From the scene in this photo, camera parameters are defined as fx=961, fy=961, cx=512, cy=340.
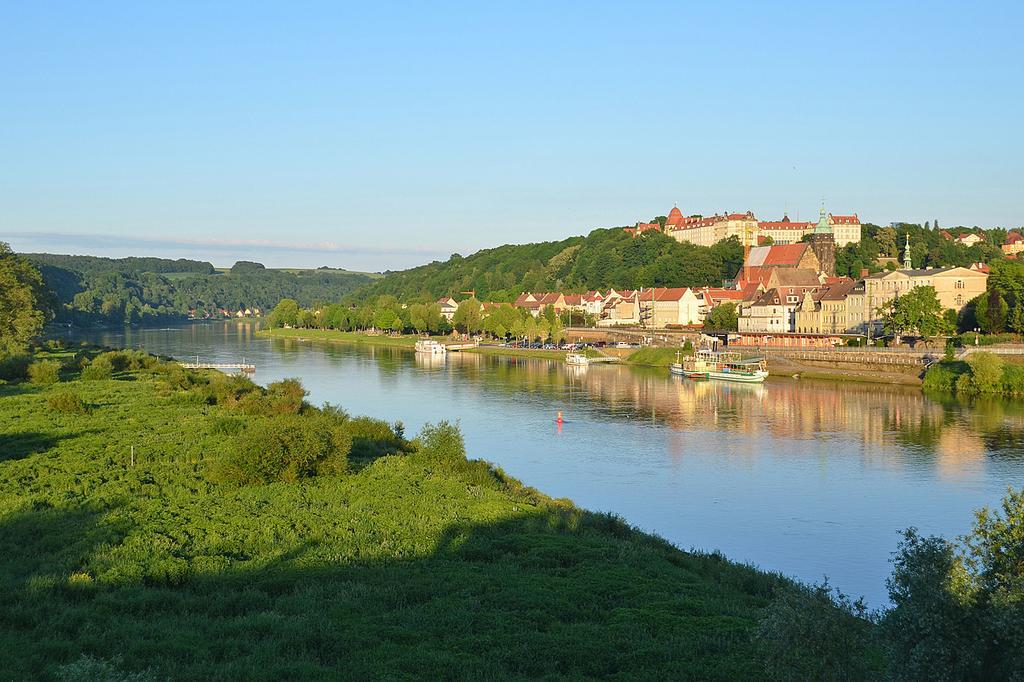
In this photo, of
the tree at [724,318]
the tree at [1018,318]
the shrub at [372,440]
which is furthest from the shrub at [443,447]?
the tree at [724,318]

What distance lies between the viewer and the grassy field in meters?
10.9

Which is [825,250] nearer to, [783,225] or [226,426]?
[783,225]

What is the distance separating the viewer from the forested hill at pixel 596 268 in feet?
428

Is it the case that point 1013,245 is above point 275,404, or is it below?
above

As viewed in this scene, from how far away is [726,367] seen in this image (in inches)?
2638

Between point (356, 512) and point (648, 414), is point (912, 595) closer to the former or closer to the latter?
point (356, 512)

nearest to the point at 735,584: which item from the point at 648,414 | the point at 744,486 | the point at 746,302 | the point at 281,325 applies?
the point at 744,486

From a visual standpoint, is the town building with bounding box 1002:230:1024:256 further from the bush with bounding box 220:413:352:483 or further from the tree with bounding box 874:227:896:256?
the bush with bounding box 220:413:352:483

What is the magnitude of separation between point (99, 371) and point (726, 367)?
1587 inches

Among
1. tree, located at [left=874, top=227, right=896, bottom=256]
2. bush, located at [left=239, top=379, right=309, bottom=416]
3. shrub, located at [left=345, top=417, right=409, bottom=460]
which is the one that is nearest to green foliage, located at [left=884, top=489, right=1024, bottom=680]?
shrub, located at [left=345, top=417, right=409, bottom=460]

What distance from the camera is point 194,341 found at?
122 m

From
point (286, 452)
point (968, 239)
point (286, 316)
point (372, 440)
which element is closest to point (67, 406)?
point (372, 440)

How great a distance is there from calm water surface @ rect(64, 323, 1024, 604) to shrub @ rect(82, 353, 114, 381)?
1042 centimetres

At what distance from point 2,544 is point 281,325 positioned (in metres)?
141
